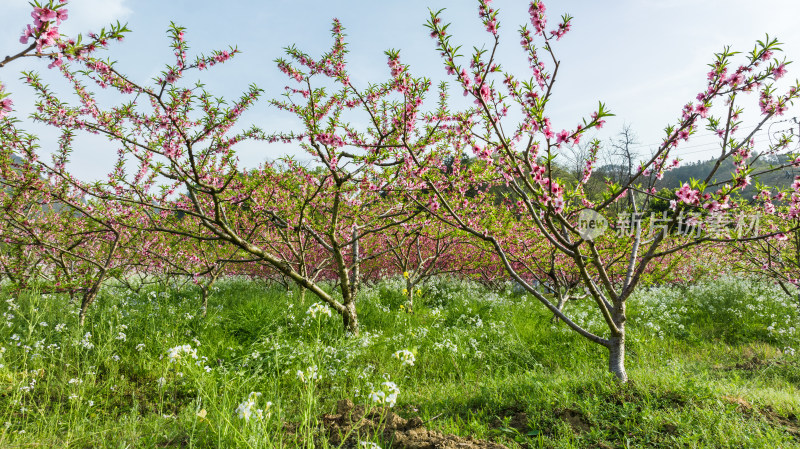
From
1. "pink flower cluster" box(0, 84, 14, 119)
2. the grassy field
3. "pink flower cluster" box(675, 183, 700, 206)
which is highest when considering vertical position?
"pink flower cluster" box(0, 84, 14, 119)

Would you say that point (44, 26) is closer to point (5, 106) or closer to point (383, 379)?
point (5, 106)

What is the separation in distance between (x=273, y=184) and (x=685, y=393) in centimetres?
540

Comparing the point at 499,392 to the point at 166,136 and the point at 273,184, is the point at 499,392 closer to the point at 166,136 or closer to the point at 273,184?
the point at 273,184

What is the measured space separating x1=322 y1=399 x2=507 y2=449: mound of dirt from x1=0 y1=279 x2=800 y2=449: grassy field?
0.40 ft

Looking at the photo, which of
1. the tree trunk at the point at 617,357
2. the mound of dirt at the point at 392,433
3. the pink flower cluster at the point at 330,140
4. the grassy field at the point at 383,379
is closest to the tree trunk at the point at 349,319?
the grassy field at the point at 383,379

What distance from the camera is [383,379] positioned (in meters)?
4.42

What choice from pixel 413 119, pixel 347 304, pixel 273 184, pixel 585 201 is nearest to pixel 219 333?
pixel 347 304

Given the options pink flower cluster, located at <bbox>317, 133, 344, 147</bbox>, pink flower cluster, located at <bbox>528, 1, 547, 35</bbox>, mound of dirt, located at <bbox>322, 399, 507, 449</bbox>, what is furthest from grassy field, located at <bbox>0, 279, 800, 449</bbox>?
pink flower cluster, located at <bbox>528, 1, 547, 35</bbox>

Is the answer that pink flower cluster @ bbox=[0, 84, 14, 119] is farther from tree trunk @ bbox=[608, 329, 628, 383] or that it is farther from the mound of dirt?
tree trunk @ bbox=[608, 329, 628, 383]

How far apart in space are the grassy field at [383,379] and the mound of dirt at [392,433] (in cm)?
12

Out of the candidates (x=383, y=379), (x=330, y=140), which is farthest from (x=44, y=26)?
(x=383, y=379)

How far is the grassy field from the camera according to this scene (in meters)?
2.93

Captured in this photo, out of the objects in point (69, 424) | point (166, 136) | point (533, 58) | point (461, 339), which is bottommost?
point (461, 339)

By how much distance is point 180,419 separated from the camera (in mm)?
3295
